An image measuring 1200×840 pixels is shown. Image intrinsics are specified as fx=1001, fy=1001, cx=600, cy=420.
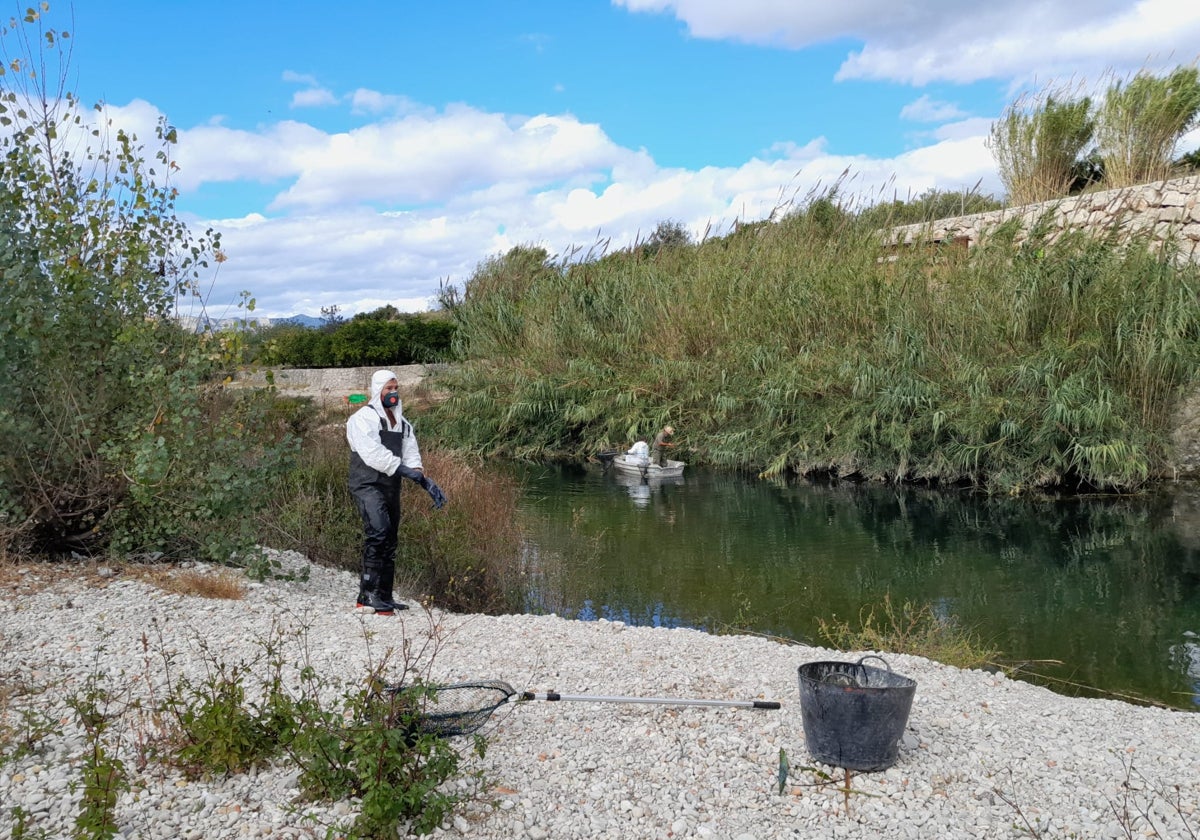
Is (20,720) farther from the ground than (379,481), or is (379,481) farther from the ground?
(379,481)

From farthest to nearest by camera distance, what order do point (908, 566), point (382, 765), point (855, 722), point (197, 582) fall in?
point (908, 566), point (197, 582), point (855, 722), point (382, 765)

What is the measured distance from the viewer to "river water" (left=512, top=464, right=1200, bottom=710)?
8.99 metres

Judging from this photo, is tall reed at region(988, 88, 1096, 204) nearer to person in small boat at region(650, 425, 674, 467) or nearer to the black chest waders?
person in small boat at region(650, 425, 674, 467)

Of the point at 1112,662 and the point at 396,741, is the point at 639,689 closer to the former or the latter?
the point at 396,741

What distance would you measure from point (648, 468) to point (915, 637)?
1096cm

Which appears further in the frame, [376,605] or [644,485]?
[644,485]

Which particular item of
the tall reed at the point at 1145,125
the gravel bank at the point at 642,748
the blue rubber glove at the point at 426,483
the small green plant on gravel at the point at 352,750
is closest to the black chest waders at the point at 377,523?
the blue rubber glove at the point at 426,483

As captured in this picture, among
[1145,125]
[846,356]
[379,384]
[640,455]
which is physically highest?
[1145,125]

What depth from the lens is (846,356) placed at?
19625 mm

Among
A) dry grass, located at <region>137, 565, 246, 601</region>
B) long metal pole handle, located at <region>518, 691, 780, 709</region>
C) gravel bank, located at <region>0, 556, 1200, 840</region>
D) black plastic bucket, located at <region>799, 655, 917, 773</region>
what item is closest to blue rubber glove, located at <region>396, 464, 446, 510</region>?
gravel bank, located at <region>0, 556, 1200, 840</region>

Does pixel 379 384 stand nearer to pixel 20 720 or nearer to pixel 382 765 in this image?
pixel 20 720

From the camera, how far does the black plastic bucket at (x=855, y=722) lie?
455cm

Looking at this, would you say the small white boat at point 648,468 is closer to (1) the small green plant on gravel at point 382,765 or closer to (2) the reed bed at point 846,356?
(2) the reed bed at point 846,356

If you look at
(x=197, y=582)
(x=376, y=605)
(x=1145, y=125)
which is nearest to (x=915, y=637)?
(x=376, y=605)
